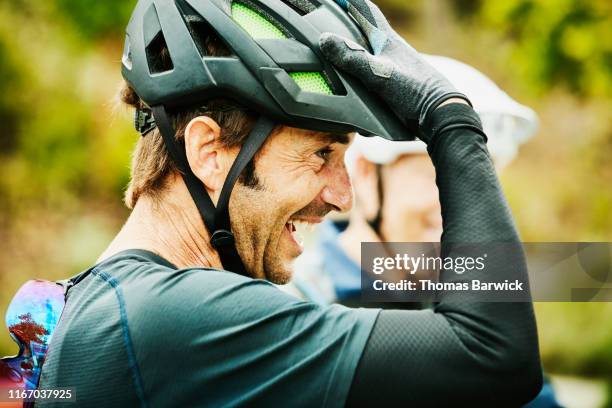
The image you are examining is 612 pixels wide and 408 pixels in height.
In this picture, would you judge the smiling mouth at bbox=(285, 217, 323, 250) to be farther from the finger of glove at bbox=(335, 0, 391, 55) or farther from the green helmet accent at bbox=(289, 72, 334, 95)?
the finger of glove at bbox=(335, 0, 391, 55)

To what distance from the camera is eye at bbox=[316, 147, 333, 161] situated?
2.51 metres

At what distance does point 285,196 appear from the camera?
247 cm

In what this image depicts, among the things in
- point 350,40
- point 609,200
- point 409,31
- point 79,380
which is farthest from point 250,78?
point 409,31

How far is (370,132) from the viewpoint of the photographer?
7.49 ft

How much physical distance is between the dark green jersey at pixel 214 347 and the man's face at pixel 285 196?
0.43m

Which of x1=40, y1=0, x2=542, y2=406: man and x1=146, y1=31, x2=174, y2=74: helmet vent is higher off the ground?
x1=146, y1=31, x2=174, y2=74: helmet vent

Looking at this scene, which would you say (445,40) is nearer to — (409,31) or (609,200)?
(409,31)

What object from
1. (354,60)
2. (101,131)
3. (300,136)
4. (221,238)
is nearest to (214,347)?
(221,238)

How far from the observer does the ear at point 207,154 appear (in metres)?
2.42

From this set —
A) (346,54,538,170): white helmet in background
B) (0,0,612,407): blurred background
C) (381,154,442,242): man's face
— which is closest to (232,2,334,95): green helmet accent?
(346,54,538,170): white helmet in background

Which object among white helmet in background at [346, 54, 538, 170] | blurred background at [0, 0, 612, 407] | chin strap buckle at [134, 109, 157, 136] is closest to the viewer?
chin strap buckle at [134, 109, 157, 136]

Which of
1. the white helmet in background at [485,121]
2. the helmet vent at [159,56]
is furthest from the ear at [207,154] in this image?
the white helmet in background at [485,121]

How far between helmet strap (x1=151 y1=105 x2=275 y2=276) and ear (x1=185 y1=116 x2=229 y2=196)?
0.09 ft

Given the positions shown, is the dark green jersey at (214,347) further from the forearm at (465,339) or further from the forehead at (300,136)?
the forehead at (300,136)
